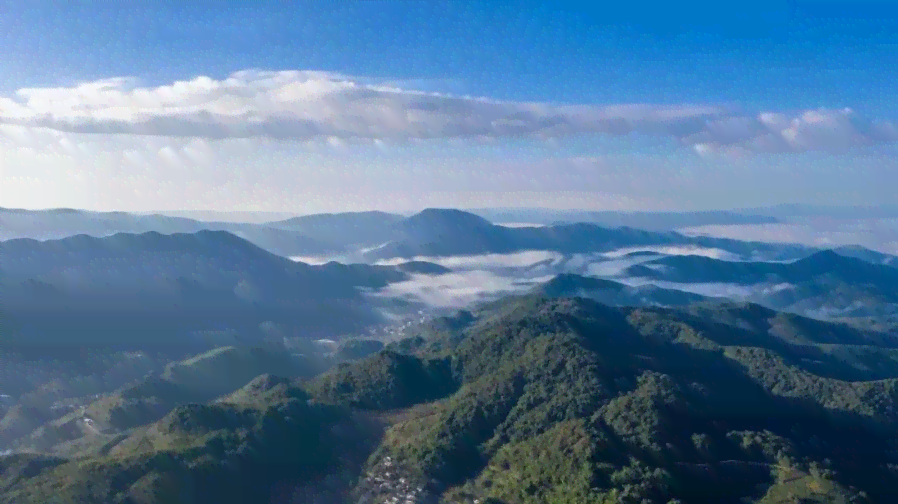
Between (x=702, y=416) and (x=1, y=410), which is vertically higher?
(x=702, y=416)

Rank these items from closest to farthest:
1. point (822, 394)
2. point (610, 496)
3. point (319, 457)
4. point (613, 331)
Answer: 1. point (610, 496)
2. point (319, 457)
3. point (822, 394)
4. point (613, 331)

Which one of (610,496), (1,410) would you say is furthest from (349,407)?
(1,410)

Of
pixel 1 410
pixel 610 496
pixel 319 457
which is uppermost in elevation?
pixel 610 496

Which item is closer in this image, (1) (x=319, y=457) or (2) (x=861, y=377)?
(1) (x=319, y=457)

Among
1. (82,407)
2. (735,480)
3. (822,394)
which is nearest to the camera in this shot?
(735,480)

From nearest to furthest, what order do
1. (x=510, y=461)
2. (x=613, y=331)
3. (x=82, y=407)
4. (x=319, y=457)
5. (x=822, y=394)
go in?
1. (x=510, y=461)
2. (x=319, y=457)
3. (x=822, y=394)
4. (x=613, y=331)
5. (x=82, y=407)

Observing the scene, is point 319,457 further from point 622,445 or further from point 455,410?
point 622,445

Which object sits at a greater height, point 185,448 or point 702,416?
point 702,416

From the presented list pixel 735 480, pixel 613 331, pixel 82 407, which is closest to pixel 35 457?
pixel 82 407

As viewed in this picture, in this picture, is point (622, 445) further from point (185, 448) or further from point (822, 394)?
point (185, 448)
